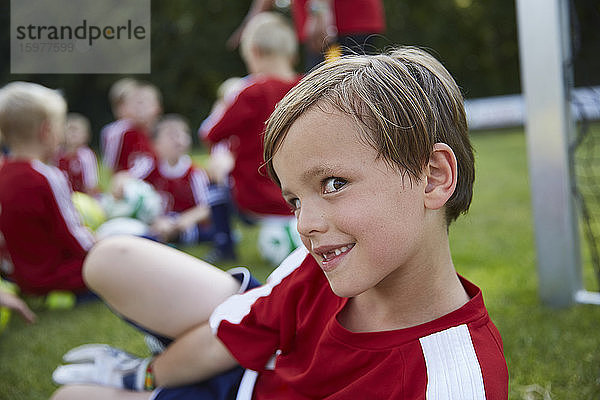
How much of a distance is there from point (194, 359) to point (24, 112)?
2322mm

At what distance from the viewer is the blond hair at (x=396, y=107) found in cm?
98

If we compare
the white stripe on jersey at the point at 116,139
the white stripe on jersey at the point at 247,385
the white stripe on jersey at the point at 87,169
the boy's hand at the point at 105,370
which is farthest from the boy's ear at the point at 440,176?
the white stripe on jersey at the point at 87,169

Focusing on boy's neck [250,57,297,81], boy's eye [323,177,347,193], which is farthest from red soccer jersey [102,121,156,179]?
boy's eye [323,177,347,193]

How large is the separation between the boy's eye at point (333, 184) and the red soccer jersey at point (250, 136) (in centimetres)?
264

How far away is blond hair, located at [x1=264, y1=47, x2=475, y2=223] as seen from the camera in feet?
3.22

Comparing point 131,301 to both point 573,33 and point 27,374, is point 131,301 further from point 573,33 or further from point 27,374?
point 573,33

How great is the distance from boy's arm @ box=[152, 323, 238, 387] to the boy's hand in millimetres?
102

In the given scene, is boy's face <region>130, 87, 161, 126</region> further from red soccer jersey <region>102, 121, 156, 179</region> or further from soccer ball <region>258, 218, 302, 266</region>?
soccer ball <region>258, 218, 302, 266</region>

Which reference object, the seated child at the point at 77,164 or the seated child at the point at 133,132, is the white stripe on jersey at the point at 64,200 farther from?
the seated child at the point at 77,164

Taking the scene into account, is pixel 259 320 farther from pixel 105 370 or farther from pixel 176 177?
pixel 176 177

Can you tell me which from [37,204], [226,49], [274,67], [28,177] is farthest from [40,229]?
[226,49]

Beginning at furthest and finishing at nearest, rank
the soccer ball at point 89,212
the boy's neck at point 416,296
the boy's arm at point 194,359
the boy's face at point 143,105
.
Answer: the boy's face at point 143,105 < the soccer ball at point 89,212 < the boy's arm at point 194,359 < the boy's neck at point 416,296

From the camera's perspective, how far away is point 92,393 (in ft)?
5.03

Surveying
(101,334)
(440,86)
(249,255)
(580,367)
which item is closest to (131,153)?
(249,255)
